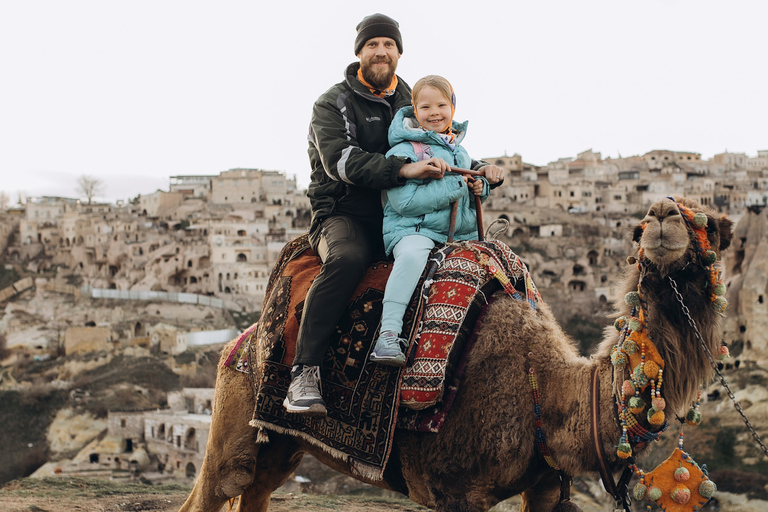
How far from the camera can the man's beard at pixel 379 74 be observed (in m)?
4.58

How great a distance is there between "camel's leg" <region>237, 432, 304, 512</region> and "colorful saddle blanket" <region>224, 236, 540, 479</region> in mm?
433

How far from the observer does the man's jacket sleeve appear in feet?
13.2

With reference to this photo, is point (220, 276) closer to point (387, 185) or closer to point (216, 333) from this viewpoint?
point (216, 333)

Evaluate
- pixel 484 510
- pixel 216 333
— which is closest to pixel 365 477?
pixel 484 510

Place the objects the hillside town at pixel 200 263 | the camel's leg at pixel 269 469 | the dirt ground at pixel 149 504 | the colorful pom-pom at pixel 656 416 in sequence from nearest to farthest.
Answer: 1. the colorful pom-pom at pixel 656 416
2. the camel's leg at pixel 269 469
3. the dirt ground at pixel 149 504
4. the hillside town at pixel 200 263

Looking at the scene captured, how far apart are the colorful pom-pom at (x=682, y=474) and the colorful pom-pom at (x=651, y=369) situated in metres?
0.48

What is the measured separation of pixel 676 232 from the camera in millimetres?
3232

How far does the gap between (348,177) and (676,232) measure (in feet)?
5.73

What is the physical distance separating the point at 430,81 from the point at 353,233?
0.95 meters

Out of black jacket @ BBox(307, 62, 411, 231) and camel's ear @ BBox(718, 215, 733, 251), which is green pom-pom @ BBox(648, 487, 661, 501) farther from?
black jacket @ BBox(307, 62, 411, 231)

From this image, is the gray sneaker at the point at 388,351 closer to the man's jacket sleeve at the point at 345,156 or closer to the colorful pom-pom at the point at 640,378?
the man's jacket sleeve at the point at 345,156

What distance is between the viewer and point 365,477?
162 inches

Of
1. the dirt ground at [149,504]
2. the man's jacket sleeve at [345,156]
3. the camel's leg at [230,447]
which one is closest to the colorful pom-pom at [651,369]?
the man's jacket sleeve at [345,156]

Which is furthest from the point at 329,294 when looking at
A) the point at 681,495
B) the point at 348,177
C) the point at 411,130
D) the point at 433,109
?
the point at 681,495
